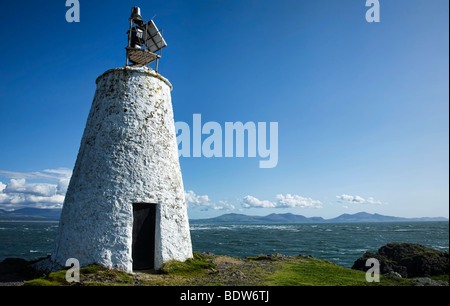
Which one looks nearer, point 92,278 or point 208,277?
point 92,278

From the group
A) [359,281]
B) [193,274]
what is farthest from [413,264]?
[193,274]

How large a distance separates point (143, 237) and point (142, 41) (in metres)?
9.15

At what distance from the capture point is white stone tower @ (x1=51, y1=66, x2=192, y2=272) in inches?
376

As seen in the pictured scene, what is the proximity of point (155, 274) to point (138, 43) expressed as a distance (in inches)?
406

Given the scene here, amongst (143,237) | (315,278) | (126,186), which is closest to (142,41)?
(126,186)

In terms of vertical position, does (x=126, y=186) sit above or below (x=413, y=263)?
above

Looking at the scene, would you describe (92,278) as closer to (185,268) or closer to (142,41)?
(185,268)

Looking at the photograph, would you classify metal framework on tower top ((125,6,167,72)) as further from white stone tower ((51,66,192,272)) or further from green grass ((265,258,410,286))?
green grass ((265,258,410,286))

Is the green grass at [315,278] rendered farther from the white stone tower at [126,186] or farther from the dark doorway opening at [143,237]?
the dark doorway opening at [143,237]

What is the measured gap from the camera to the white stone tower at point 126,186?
9.56m

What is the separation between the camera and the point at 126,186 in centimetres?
1012

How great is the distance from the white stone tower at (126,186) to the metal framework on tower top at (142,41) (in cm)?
145

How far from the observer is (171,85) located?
1295 centimetres
